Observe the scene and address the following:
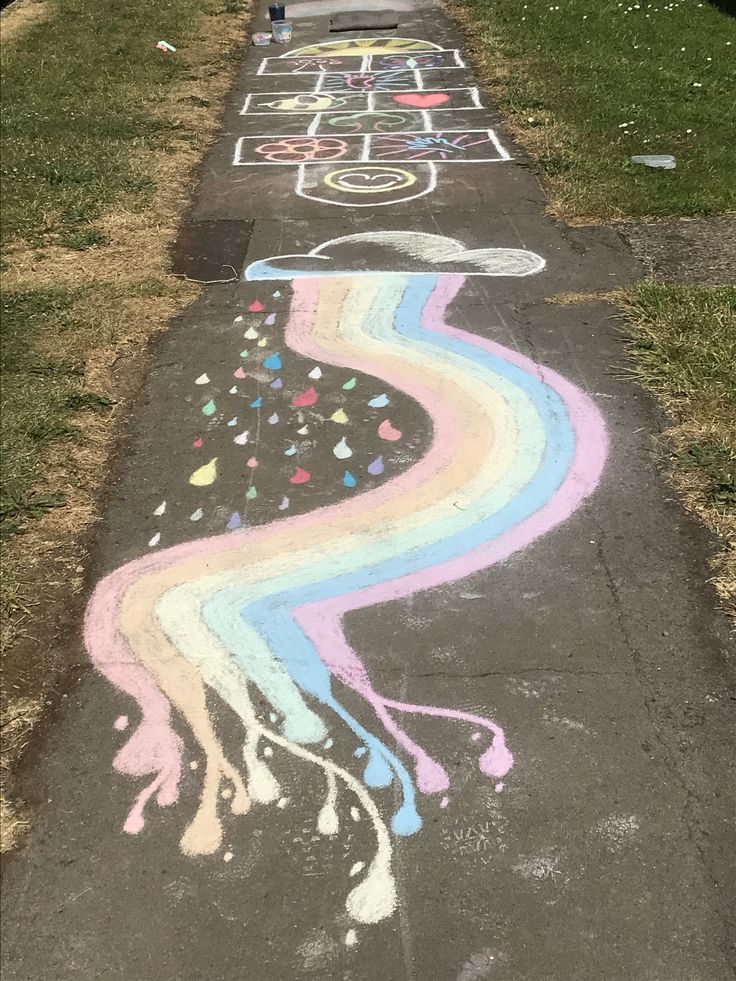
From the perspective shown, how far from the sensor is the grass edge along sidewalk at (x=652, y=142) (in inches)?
146

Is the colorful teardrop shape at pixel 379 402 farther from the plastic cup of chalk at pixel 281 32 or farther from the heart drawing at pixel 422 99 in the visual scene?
the plastic cup of chalk at pixel 281 32

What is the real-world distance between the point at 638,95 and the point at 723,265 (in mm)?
3762

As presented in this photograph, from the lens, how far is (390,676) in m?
2.70

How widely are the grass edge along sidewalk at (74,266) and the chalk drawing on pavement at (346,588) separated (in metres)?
0.33

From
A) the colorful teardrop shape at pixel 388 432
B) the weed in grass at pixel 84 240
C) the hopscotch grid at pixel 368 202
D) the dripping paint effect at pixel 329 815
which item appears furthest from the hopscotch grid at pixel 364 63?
the dripping paint effect at pixel 329 815

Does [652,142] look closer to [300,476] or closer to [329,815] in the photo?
[300,476]

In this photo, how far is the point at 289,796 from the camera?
2363 millimetres

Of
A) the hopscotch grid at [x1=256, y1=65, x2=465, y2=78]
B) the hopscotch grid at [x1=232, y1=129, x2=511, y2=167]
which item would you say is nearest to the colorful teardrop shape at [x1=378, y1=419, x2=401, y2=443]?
the hopscotch grid at [x1=232, y1=129, x2=511, y2=167]

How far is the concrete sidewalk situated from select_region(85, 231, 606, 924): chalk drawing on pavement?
11mm

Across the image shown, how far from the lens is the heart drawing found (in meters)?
8.23

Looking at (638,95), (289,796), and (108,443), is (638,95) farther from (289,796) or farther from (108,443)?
(289,796)

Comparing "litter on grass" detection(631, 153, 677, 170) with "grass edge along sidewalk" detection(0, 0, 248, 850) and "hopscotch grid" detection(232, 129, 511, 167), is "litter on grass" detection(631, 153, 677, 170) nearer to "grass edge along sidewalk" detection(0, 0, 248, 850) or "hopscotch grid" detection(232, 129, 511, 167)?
"hopscotch grid" detection(232, 129, 511, 167)

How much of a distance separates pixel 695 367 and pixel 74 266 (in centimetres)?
412

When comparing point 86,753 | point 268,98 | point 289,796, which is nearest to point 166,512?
point 86,753
